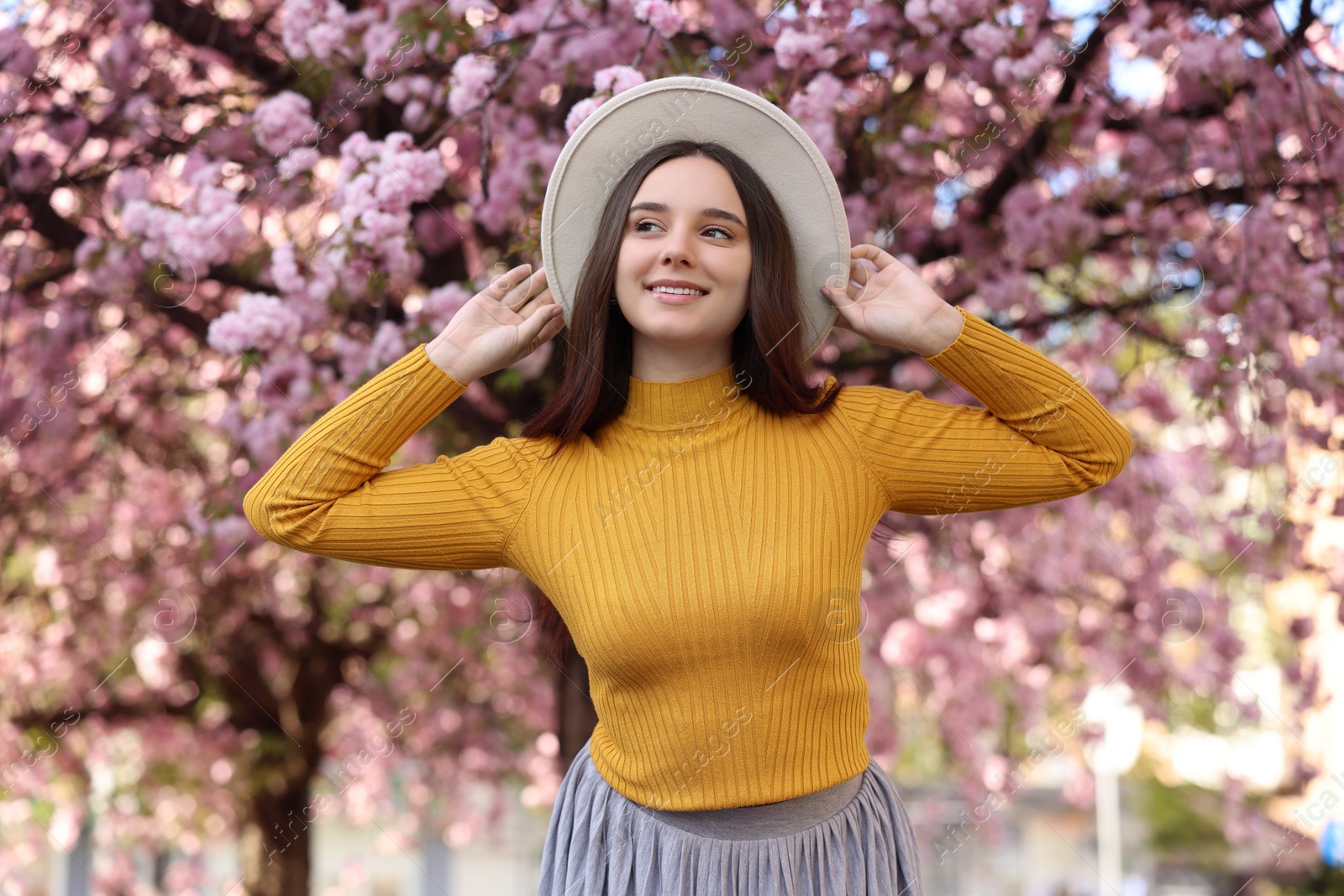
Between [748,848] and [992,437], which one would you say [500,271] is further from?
[748,848]

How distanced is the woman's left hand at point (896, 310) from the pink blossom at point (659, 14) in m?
0.83

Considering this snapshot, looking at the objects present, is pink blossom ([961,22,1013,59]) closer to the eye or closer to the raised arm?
the eye

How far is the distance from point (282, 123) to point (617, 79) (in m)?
0.91

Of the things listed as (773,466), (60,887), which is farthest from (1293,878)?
(60,887)

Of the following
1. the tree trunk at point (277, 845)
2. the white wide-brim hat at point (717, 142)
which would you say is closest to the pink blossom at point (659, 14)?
the white wide-brim hat at point (717, 142)

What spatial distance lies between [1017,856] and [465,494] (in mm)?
23174

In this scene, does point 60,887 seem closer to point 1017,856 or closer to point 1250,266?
point 1250,266

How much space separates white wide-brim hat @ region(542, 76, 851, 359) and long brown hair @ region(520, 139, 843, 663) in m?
0.03

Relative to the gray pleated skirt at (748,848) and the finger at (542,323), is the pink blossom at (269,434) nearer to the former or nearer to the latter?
the finger at (542,323)

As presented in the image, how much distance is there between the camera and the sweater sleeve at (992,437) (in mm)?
1764

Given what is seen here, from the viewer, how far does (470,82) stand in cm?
249

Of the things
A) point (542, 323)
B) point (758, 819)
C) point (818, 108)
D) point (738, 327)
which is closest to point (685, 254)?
point (738, 327)

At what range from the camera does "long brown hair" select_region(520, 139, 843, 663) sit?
1775mm

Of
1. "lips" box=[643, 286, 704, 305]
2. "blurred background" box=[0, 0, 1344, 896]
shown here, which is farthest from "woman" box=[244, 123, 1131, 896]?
"blurred background" box=[0, 0, 1344, 896]
